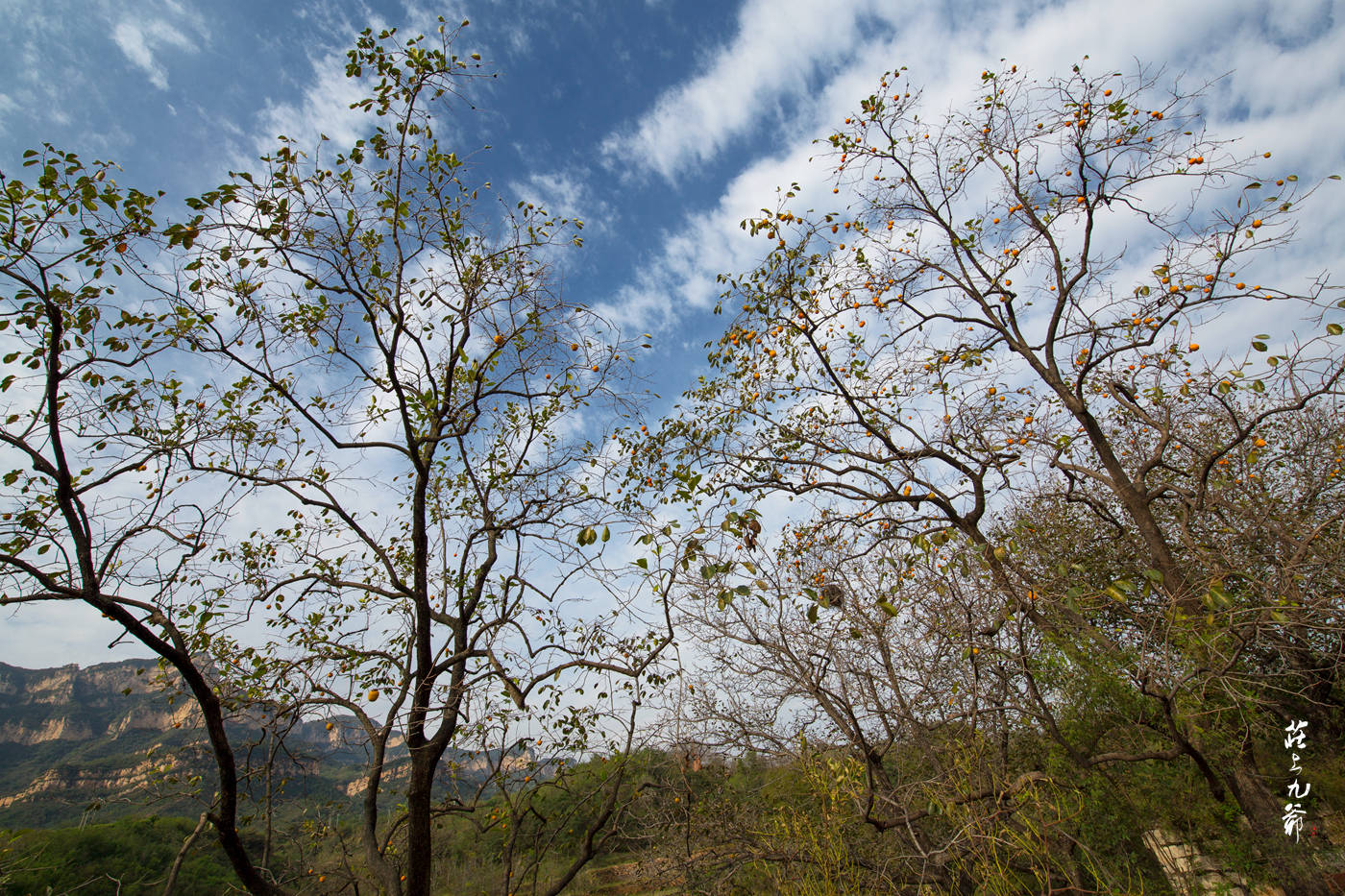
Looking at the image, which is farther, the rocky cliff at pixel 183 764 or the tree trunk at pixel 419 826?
the tree trunk at pixel 419 826

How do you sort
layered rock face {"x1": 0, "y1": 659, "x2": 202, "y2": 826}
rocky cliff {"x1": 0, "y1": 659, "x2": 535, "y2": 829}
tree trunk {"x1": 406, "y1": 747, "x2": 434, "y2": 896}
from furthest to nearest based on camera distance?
tree trunk {"x1": 406, "y1": 747, "x2": 434, "y2": 896} → layered rock face {"x1": 0, "y1": 659, "x2": 202, "y2": 826} → rocky cliff {"x1": 0, "y1": 659, "x2": 535, "y2": 829}

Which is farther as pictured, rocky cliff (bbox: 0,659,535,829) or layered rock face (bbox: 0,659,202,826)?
layered rock face (bbox: 0,659,202,826)

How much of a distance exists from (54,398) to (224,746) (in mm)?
2182

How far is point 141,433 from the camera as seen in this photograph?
3742 millimetres

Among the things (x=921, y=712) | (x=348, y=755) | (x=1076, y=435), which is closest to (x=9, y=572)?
(x=348, y=755)

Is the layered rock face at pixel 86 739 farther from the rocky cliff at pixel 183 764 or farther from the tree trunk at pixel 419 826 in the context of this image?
the tree trunk at pixel 419 826

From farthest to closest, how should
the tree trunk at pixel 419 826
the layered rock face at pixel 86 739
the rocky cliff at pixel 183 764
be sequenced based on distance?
the tree trunk at pixel 419 826, the layered rock face at pixel 86 739, the rocky cliff at pixel 183 764

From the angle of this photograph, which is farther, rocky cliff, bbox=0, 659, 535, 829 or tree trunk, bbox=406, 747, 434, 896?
tree trunk, bbox=406, 747, 434, 896

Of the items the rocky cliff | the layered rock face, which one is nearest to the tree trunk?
the rocky cliff

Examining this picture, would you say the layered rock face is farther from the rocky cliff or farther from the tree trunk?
the tree trunk

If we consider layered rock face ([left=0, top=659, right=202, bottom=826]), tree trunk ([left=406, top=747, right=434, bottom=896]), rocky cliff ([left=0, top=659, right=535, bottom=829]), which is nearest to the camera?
rocky cliff ([left=0, top=659, right=535, bottom=829])

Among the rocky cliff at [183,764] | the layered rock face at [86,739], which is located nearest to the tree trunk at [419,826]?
the rocky cliff at [183,764]

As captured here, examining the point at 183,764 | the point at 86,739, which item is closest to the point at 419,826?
the point at 183,764

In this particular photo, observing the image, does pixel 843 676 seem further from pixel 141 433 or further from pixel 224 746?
pixel 141 433
